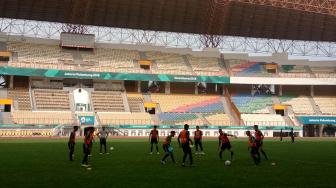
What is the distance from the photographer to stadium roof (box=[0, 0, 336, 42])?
197 ft

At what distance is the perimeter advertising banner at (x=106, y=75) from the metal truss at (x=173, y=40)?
612 centimetres

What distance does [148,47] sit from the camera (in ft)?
240

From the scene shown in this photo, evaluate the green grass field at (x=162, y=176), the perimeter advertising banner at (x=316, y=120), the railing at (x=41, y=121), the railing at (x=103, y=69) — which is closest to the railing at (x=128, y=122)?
the railing at (x=41, y=121)

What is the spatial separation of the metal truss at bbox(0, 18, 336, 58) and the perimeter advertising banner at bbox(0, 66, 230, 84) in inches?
241

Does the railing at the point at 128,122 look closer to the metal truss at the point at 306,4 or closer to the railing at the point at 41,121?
the railing at the point at 41,121

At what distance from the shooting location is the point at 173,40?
234 ft

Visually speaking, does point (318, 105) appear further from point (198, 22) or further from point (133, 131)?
point (133, 131)

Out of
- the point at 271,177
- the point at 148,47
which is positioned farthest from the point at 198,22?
the point at 271,177

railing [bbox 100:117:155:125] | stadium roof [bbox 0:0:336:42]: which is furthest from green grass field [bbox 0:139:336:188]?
stadium roof [bbox 0:0:336:42]

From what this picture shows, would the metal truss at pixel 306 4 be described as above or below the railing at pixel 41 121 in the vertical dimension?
above

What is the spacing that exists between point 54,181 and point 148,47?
200 ft

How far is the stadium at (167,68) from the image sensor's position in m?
59.3

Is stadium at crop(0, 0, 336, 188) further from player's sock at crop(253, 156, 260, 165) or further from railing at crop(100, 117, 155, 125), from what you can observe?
player's sock at crop(253, 156, 260, 165)

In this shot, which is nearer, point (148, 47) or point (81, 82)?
point (81, 82)
